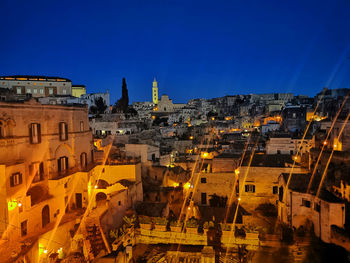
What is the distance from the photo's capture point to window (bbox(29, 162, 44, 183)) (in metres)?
18.8

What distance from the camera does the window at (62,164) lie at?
71.1 ft

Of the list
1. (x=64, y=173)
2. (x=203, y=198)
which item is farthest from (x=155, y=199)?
(x=64, y=173)

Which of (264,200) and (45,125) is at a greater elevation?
(45,125)

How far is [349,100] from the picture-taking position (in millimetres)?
39875

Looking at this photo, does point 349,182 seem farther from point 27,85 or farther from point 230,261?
point 27,85

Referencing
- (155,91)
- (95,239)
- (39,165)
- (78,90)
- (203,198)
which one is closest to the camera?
(95,239)

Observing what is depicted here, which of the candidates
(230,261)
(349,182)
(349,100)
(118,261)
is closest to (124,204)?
(118,261)

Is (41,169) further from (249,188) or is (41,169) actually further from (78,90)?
(78,90)

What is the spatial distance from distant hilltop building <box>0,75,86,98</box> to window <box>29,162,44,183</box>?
40225 mm

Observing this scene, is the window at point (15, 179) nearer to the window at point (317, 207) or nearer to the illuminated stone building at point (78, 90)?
the window at point (317, 207)

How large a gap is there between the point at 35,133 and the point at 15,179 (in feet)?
13.4

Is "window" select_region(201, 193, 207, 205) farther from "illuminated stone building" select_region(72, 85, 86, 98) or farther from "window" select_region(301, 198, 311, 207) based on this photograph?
"illuminated stone building" select_region(72, 85, 86, 98)

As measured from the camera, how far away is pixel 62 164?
22.0 metres

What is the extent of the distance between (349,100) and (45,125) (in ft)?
139
